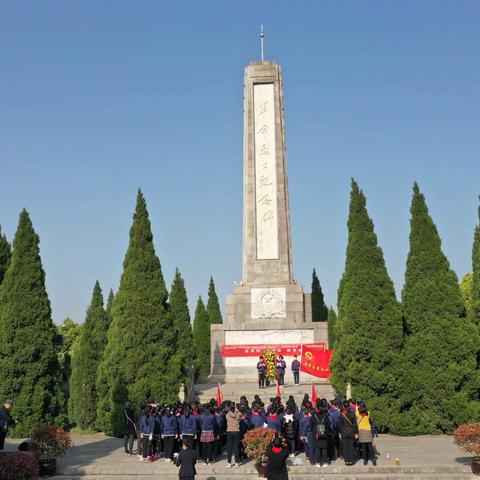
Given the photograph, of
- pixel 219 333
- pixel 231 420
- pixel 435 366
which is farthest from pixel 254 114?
pixel 231 420

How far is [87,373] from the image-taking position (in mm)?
25109

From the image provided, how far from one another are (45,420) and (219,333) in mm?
10135

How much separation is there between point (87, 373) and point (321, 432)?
1578cm

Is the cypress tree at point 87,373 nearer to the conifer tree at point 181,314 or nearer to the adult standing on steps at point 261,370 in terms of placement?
the conifer tree at point 181,314

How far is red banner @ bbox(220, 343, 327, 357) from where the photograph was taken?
2504cm

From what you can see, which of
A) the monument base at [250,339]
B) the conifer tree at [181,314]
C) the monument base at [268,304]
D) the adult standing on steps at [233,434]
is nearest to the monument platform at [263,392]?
the monument base at [250,339]

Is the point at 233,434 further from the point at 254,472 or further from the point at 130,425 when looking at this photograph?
the point at 130,425

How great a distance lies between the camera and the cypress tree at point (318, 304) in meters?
36.0

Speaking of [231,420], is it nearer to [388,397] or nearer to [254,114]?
[388,397]

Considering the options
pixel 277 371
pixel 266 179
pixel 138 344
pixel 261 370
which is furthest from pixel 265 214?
pixel 138 344

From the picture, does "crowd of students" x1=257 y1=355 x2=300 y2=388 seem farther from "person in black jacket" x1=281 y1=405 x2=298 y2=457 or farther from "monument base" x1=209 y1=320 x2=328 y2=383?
"person in black jacket" x1=281 y1=405 x2=298 y2=457

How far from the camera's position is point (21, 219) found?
61.0ft

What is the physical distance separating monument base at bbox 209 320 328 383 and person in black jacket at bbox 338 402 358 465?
12903mm

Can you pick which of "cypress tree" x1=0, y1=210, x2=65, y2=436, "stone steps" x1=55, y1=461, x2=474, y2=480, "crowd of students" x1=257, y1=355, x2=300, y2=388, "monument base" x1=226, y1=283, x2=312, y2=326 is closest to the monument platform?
"crowd of students" x1=257, y1=355, x2=300, y2=388
